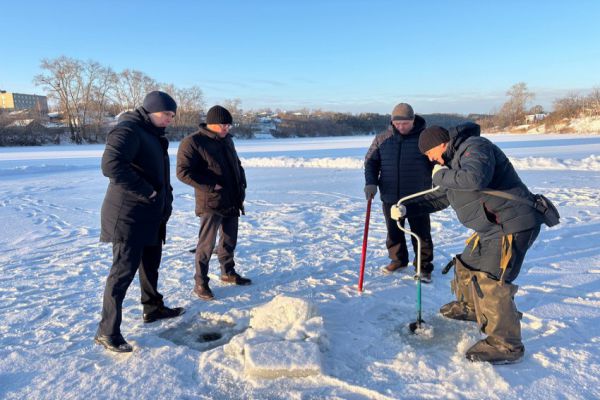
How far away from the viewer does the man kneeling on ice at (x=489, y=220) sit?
9.32 ft

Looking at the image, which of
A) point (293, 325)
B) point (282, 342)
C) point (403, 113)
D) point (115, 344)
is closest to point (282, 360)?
point (282, 342)

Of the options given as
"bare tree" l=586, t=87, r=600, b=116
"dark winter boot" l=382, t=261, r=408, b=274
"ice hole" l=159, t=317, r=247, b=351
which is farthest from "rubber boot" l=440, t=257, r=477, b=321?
"bare tree" l=586, t=87, r=600, b=116

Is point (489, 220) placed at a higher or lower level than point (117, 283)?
higher

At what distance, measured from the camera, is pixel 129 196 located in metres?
3.25

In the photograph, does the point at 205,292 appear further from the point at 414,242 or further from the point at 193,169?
the point at 414,242

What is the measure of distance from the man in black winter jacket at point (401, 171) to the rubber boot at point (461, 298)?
0.84 meters

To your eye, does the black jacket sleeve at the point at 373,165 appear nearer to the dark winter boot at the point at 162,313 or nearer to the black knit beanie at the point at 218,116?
the black knit beanie at the point at 218,116

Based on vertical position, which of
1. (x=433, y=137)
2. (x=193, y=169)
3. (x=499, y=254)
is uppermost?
(x=433, y=137)

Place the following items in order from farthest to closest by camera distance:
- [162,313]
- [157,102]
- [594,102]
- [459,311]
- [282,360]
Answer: [594,102], [162,313], [459,311], [157,102], [282,360]

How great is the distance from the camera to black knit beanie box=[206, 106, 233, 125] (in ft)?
14.0

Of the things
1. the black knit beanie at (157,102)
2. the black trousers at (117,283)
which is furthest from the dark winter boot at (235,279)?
the black knit beanie at (157,102)

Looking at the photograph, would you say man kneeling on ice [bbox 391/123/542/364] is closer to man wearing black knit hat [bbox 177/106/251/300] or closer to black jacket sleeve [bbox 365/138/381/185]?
black jacket sleeve [bbox 365/138/381/185]

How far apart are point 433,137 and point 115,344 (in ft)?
9.43

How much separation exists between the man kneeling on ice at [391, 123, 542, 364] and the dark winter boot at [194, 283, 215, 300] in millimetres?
2462
